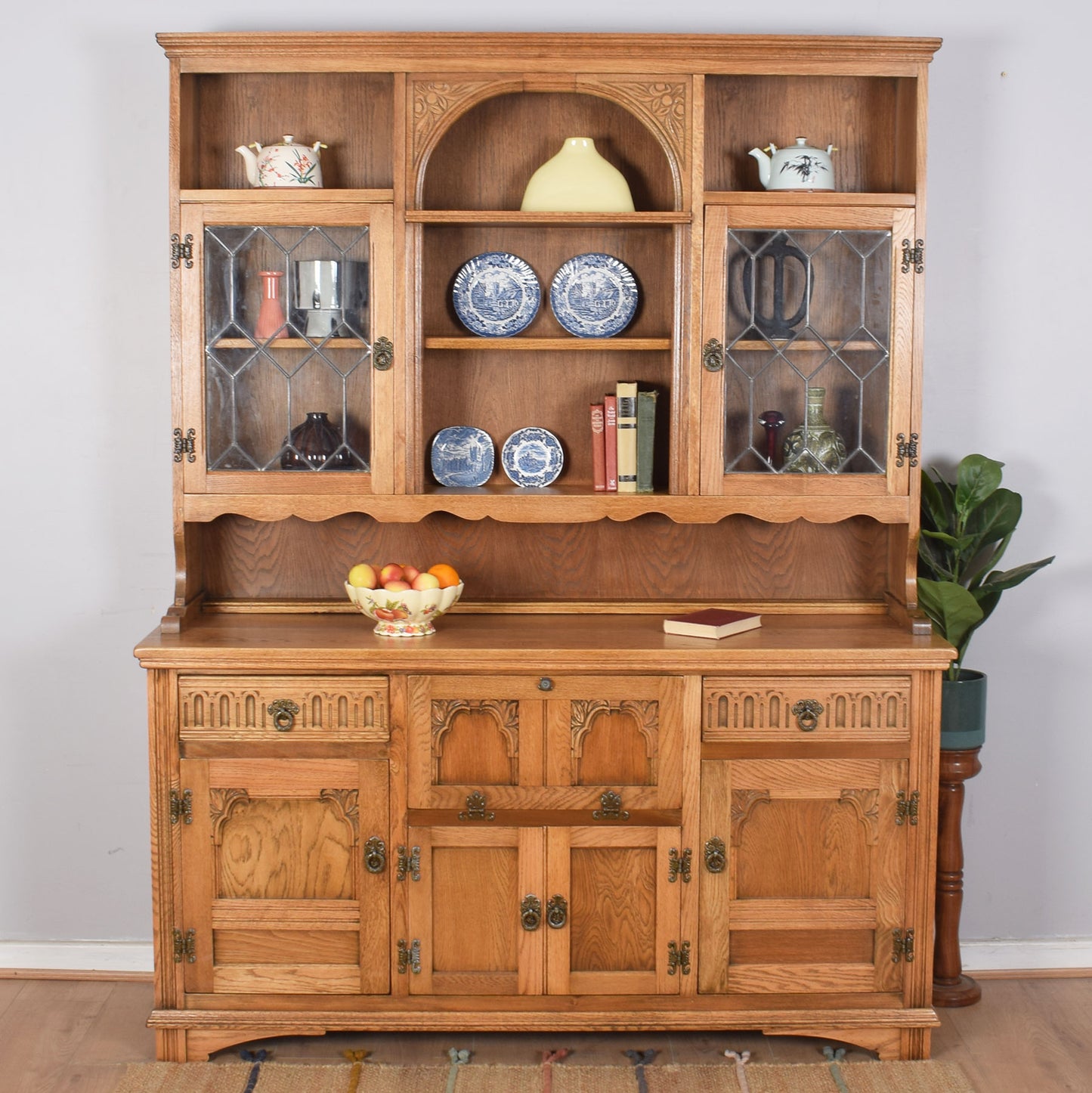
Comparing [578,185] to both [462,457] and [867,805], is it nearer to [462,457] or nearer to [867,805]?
[462,457]

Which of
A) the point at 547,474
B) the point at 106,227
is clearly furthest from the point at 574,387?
the point at 106,227

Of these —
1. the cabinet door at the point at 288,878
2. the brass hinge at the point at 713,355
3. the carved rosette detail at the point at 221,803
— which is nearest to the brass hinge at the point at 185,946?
the cabinet door at the point at 288,878

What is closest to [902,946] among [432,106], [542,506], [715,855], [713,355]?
[715,855]

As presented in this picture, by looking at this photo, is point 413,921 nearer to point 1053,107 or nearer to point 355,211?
point 355,211

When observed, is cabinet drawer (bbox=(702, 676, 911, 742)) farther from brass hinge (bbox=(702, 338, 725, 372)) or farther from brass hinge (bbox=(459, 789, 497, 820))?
brass hinge (bbox=(702, 338, 725, 372))

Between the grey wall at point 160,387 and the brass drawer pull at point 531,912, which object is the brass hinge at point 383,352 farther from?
the brass drawer pull at point 531,912

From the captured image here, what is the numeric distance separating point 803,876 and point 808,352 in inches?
44.2

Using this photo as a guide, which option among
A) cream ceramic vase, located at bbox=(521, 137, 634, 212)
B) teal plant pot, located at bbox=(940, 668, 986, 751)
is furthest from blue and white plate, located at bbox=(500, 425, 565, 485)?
teal plant pot, located at bbox=(940, 668, 986, 751)

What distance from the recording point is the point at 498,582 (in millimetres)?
3023

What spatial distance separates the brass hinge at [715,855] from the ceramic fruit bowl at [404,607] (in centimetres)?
75

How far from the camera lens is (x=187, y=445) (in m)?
2.70

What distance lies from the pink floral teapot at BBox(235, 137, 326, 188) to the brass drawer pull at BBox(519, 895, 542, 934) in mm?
1597

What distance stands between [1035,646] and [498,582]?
1.33 metres

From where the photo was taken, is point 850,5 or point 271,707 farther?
point 850,5
